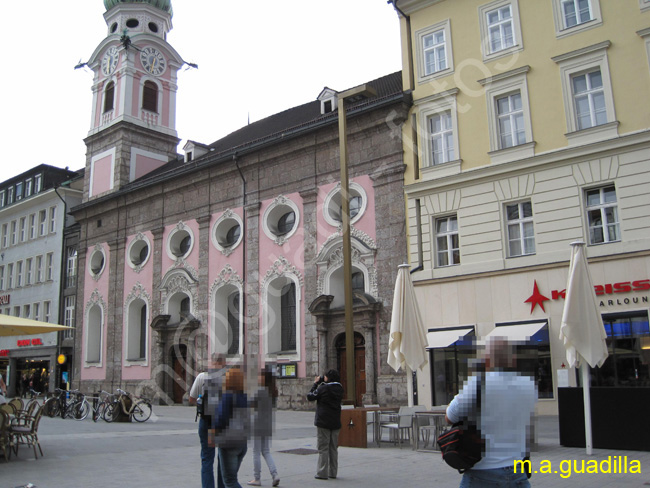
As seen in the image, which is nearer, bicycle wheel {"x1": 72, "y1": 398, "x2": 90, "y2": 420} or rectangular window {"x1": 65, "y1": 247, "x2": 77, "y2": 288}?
bicycle wheel {"x1": 72, "y1": 398, "x2": 90, "y2": 420}

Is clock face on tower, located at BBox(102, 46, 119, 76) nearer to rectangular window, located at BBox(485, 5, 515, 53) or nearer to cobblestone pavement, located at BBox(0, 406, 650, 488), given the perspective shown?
rectangular window, located at BBox(485, 5, 515, 53)

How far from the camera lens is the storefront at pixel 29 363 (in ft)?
134

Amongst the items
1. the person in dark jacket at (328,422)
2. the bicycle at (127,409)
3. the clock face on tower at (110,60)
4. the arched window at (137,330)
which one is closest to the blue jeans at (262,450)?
the person in dark jacket at (328,422)

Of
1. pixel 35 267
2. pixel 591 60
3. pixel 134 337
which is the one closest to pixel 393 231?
pixel 591 60

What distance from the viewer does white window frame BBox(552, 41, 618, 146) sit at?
18547 mm

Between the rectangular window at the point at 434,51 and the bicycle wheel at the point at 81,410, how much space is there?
55.3 ft

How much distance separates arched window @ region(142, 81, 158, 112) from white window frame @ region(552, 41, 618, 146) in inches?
1051

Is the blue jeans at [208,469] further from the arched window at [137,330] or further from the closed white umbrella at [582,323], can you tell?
the arched window at [137,330]

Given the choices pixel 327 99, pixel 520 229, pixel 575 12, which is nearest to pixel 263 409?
pixel 520 229

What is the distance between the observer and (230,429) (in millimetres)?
6754

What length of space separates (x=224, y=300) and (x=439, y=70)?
14.0 meters

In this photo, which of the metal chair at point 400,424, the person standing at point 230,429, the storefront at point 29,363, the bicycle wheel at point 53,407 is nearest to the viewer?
the person standing at point 230,429

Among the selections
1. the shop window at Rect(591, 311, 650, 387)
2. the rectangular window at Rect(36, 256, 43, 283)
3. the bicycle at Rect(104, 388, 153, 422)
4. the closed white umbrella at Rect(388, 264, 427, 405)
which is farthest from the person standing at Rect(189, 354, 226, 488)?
the rectangular window at Rect(36, 256, 43, 283)

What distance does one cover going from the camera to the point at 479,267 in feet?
66.6
